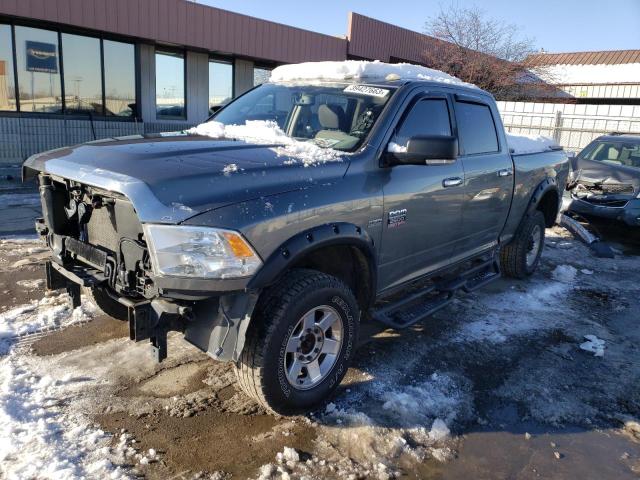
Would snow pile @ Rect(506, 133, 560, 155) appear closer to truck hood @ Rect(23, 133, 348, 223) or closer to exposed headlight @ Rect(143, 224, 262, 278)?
truck hood @ Rect(23, 133, 348, 223)

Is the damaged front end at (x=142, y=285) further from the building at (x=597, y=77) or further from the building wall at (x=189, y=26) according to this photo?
the building at (x=597, y=77)

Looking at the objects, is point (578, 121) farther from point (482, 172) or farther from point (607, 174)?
point (482, 172)

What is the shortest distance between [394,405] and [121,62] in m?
12.8

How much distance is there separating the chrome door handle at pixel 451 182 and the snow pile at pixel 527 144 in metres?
1.52

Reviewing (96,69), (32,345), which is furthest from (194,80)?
(32,345)

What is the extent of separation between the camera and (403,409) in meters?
3.29

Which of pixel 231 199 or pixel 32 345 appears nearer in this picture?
pixel 231 199

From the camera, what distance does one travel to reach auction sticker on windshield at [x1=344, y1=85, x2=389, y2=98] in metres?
3.77

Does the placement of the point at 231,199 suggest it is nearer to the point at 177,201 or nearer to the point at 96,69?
the point at 177,201

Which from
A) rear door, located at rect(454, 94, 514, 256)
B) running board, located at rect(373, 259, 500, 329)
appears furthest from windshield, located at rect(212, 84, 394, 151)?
running board, located at rect(373, 259, 500, 329)

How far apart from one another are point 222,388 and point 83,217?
1.41 metres

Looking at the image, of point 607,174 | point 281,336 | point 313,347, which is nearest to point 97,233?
point 281,336

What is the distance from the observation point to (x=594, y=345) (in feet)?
14.7

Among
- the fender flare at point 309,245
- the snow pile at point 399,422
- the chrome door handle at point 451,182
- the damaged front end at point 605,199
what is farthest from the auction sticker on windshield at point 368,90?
the damaged front end at point 605,199
